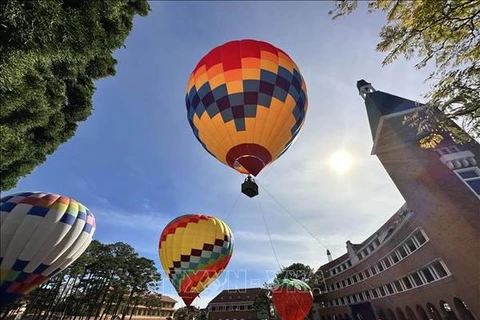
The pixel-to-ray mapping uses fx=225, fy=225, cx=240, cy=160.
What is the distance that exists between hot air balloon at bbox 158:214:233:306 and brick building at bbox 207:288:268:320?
126ft

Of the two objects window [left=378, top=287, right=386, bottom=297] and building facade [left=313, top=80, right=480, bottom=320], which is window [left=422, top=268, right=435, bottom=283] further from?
window [left=378, top=287, right=386, bottom=297]

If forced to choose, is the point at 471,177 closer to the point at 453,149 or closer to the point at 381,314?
the point at 453,149

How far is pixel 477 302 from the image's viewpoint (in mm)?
15172

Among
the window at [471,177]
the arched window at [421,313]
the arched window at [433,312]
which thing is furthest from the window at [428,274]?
the window at [471,177]

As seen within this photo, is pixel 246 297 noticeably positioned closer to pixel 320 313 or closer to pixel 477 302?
pixel 320 313

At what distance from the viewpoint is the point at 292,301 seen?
18.2m

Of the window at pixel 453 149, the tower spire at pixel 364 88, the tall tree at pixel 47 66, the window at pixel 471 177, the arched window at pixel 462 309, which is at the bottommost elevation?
the arched window at pixel 462 309

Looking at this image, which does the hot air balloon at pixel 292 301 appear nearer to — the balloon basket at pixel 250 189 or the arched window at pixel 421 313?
the arched window at pixel 421 313

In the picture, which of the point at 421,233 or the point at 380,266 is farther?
the point at 380,266

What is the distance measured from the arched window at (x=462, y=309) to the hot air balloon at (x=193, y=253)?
17.8 m

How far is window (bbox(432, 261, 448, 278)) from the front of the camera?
18.2m

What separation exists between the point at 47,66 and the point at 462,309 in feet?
93.7

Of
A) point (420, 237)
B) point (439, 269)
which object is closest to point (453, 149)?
point (420, 237)

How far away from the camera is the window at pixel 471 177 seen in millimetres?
17781
